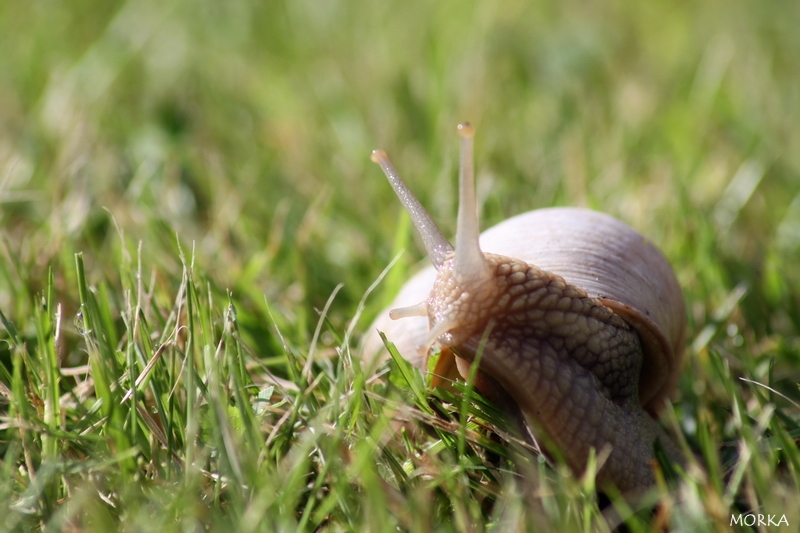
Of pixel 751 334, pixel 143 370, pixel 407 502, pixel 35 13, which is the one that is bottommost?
pixel 751 334

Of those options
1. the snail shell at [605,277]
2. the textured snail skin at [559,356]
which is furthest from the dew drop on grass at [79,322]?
the textured snail skin at [559,356]

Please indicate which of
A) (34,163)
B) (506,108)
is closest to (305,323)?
(34,163)

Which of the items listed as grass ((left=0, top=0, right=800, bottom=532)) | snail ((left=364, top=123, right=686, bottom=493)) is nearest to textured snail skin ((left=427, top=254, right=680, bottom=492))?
snail ((left=364, top=123, right=686, bottom=493))

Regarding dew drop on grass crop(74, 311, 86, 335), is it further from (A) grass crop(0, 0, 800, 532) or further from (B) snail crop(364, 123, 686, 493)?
(B) snail crop(364, 123, 686, 493)

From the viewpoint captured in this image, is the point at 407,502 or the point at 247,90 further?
the point at 247,90

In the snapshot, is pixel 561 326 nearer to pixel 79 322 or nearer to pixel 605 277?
pixel 605 277

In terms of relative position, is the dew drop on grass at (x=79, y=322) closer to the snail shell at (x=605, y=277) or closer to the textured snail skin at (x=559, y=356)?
the snail shell at (x=605, y=277)

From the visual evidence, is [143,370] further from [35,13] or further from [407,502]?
[35,13]
